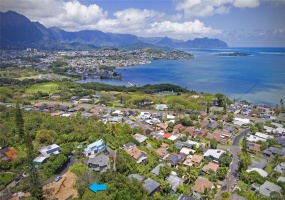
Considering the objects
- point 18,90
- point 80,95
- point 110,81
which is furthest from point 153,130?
point 110,81

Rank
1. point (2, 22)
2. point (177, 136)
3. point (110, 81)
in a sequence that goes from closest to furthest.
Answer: point (177, 136) < point (110, 81) < point (2, 22)

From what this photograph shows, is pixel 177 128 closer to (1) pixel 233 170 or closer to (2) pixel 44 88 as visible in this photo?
(1) pixel 233 170

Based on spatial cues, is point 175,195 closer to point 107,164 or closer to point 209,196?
point 209,196

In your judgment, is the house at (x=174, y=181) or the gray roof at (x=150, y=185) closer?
the gray roof at (x=150, y=185)

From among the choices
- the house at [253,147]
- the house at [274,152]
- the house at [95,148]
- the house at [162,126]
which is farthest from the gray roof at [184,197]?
the house at [162,126]

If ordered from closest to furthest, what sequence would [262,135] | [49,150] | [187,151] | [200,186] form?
1. [200,186]
2. [49,150]
3. [187,151]
4. [262,135]

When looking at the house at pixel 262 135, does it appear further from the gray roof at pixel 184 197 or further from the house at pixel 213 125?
the gray roof at pixel 184 197

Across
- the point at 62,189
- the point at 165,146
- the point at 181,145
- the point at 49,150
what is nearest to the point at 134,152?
the point at 165,146
